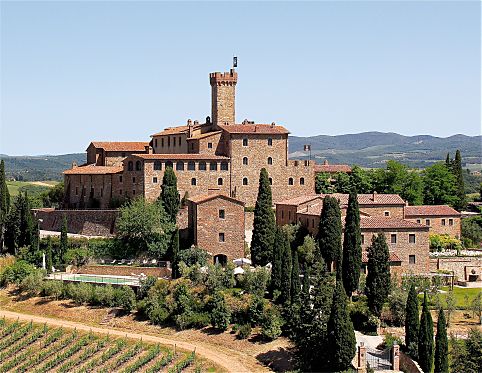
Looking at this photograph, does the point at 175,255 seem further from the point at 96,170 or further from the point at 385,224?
the point at 96,170

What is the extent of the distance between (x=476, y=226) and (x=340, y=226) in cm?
2103

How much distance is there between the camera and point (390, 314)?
147 feet

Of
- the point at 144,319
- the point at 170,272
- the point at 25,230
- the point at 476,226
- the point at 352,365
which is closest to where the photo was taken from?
the point at 352,365

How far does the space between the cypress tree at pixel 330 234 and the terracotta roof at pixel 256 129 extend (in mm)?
15647

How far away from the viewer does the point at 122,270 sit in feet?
179

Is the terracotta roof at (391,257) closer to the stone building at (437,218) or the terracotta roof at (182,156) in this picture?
the stone building at (437,218)

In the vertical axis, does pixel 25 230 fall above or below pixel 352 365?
above

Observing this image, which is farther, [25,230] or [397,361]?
[25,230]

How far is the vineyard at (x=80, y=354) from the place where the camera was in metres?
43.1

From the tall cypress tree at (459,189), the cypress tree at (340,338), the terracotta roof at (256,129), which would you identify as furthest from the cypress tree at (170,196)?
the tall cypress tree at (459,189)

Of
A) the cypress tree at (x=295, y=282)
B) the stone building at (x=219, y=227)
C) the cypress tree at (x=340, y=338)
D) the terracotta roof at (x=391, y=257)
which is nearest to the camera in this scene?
the cypress tree at (x=340, y=338)

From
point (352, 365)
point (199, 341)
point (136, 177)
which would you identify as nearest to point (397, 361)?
point (352, 365)

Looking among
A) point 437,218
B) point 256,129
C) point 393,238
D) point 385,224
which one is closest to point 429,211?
point 437,218

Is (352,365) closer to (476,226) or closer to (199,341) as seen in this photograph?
(199,341)
